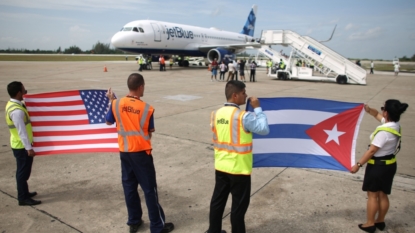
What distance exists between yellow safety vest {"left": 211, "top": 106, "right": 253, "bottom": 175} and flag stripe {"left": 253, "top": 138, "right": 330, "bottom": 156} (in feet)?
3.29

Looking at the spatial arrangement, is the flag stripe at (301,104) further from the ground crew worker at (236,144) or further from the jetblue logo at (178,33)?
the jetblue logo at (178,33)

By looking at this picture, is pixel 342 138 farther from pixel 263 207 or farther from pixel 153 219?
pixel 153 219

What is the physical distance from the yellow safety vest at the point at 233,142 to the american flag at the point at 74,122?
207 centimetres

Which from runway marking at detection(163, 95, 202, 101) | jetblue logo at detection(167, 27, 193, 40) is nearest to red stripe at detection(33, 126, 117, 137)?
runway marking at detection(163, 95, 202, 101)

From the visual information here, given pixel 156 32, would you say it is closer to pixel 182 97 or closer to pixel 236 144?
pixel 182 97

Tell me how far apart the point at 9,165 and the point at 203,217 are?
3.89 metres

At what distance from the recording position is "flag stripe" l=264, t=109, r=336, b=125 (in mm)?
3914

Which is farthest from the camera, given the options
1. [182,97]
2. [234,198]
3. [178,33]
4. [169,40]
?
[178,33]

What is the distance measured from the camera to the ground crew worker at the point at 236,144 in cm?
280

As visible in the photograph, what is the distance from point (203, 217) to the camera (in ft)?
12.2

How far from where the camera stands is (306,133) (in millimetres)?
→ 3945

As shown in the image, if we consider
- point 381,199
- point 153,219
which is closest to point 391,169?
point 381,199

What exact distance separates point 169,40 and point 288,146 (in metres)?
26.9

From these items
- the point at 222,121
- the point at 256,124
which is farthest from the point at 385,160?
the point at 222,121
